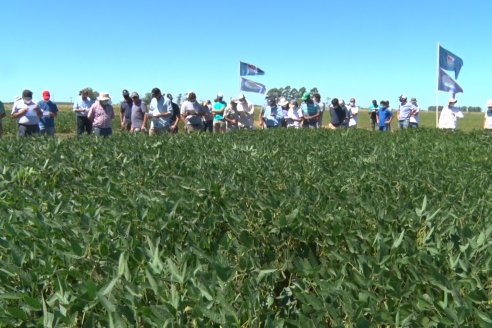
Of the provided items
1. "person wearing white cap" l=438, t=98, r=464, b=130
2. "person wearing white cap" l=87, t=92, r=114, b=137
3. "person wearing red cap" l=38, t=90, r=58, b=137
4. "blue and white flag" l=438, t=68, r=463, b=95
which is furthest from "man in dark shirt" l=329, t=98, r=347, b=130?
"person wearing red cap" l=38, t=90, r=58, b=137

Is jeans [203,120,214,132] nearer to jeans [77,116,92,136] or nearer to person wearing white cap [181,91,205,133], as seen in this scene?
person wearing white cap [181,91,205,133]

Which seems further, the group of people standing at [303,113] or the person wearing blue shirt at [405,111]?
the person wearing blue shirt at [405,111]

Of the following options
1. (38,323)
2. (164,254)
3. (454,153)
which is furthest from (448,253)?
(454,153)

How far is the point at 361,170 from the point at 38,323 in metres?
3.37

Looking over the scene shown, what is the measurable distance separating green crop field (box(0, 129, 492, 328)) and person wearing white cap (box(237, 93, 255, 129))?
12.6 meters

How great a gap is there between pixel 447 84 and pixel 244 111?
805 cm

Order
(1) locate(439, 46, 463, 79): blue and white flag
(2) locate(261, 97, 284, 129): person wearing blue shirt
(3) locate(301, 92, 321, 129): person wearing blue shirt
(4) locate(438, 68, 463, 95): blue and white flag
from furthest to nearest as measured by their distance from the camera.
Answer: (1) locate(439, 46, 463, 79): blue and white flag < (4) locate(438, 68, 463, 95): blue and white flag < (2) locate(261, 97, 284, 129): person wearing blue shirt < (3) locate(301, 92, 321, 129): person wearing blue shirt

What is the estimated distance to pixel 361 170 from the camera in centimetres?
457

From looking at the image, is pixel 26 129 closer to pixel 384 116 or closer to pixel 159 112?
pixel 159 112

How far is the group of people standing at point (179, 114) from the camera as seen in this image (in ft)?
42.1

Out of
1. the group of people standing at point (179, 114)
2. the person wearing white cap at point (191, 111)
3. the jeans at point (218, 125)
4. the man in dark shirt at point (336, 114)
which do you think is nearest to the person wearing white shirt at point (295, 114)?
the group of people standing at point (179, 114)

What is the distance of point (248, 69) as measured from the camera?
2248 cm

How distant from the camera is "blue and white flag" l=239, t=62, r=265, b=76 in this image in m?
22.3

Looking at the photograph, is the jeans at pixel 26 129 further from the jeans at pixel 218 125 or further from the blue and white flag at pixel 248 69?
the blue and white flag at pixel 248 69
